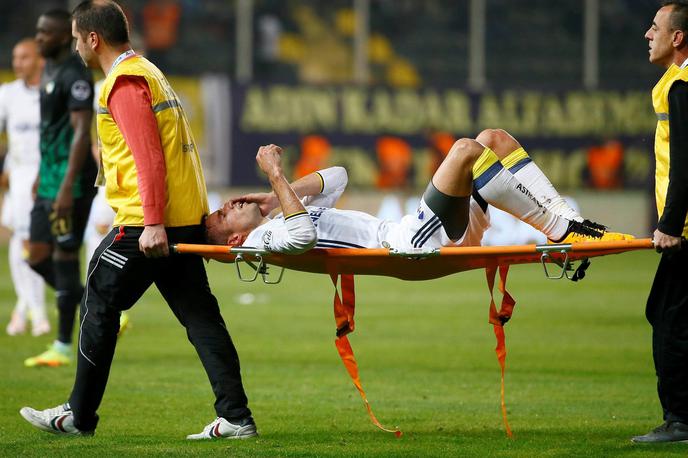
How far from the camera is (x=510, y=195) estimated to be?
6672 mm

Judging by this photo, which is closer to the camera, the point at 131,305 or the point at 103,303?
the point at 103,303

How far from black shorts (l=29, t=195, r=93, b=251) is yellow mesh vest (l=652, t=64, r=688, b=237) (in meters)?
4.82

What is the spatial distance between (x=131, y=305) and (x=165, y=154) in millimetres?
841

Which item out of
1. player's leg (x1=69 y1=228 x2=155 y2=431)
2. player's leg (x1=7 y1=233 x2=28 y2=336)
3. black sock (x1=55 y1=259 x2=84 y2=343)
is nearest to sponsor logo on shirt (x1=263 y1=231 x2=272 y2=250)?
player's leg (x1=69 y1=228 x2=155 y2=431)

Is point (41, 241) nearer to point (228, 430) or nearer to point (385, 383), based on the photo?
point (385, 383)

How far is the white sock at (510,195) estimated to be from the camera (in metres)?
6.59

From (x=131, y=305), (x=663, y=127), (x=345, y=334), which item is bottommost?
(x=345, y=334)

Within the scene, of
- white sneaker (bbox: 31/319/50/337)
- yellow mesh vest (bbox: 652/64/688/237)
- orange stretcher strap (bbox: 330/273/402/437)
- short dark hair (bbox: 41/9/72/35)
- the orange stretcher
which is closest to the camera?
the orange stretcher

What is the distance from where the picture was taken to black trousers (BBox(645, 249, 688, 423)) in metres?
6.66

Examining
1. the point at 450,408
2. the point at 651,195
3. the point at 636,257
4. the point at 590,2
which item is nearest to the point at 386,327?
the point at 450,408

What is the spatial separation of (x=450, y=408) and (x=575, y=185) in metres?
18.4

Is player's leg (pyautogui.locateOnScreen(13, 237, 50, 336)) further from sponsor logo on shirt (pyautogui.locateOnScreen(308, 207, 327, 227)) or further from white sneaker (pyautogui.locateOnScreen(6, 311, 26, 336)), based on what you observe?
sponsor logo on shirt (pyautogui.locateOnScreen(308, 207, 327, 227))

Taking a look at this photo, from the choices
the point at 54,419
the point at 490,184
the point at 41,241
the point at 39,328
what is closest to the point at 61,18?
the point at 41,241

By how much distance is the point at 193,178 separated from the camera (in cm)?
678
